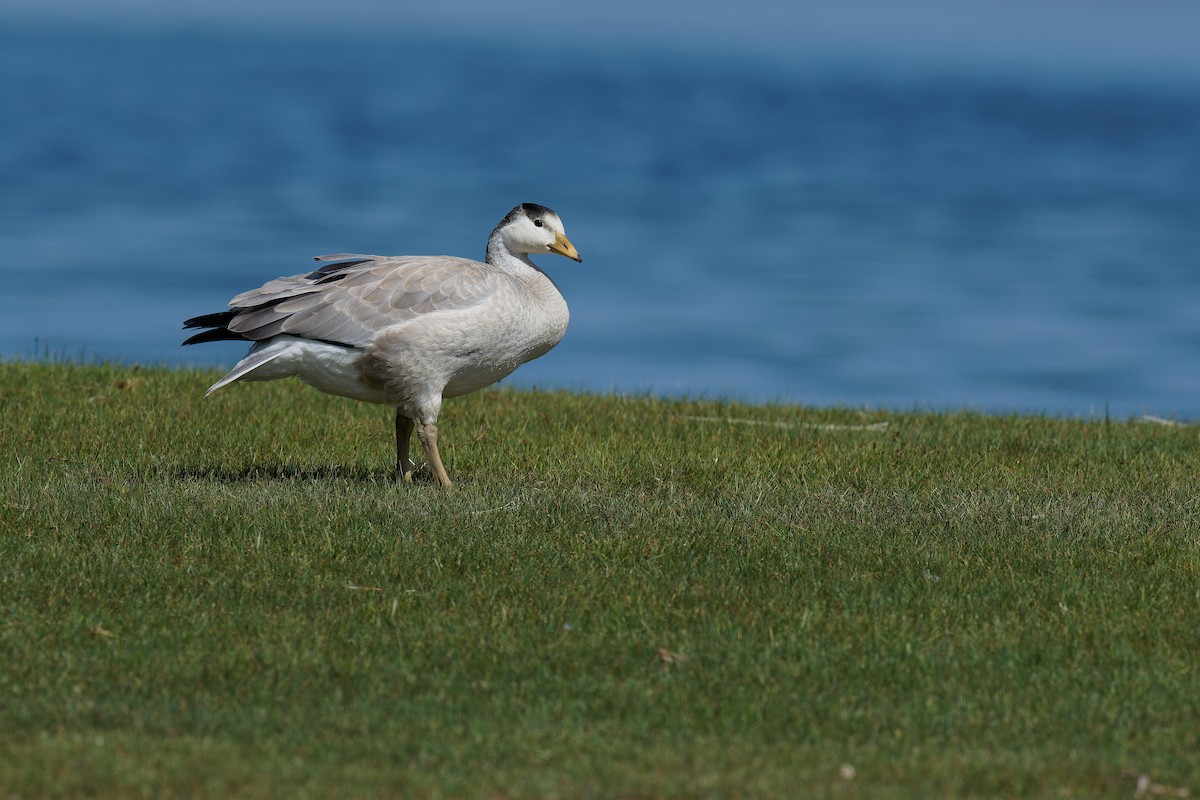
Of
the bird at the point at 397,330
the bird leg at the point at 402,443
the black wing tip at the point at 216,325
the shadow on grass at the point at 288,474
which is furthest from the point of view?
the bird leg at the point at 402,443

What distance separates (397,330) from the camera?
380 inches

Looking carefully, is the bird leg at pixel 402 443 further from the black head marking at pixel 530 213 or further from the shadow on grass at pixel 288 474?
the black head marking at pixel 530 213

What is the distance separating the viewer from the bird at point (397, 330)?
31.8 ft

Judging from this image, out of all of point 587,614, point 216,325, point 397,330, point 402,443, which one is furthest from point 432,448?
point 587,614

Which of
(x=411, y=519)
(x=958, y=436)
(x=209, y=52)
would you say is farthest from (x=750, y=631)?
(x=209, y=52)

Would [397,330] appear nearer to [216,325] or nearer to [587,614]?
[216,325]

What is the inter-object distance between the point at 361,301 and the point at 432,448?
99 cm

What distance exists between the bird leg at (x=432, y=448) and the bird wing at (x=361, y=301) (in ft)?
2.25

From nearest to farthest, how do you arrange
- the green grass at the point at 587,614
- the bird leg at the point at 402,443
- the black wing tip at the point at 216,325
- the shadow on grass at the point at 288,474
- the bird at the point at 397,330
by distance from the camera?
the green grass at the point at 587,614 < the bird at the point at 397,330 < the black wing tip at the point at 216,325 < the shadow on grass at the point at 288,474 < the bird leg at the point at 402,443

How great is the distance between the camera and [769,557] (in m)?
8.52

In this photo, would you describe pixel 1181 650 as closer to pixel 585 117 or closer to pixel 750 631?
pixel 750 631

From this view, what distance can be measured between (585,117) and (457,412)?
2802 inches

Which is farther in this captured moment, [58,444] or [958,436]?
[958,436]

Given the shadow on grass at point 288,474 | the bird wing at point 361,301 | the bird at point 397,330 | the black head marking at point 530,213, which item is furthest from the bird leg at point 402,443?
the black head marking at point 530,213
